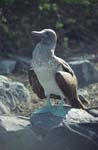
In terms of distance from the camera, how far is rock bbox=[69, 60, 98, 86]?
9562mm

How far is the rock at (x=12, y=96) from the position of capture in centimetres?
763

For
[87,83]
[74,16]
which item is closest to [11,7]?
[74,16]

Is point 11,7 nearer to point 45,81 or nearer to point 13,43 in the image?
point 13,43

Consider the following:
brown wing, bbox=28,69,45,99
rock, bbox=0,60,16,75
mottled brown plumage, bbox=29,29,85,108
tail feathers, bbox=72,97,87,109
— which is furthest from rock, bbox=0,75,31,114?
rock, bbox=0,60,16,75

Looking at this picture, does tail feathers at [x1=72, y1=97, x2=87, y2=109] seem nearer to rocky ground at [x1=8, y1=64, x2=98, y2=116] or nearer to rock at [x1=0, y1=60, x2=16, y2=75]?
rocky ground at [x1=8, y1=64, x2=98, y2=116]

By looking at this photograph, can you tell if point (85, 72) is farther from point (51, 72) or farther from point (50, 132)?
point (50, 132)

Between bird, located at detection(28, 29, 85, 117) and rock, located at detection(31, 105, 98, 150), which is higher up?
bird, located at detection(28, 29, 85, 117)

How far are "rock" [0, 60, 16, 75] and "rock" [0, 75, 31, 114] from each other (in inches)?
92.8

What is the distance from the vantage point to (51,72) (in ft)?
19.8

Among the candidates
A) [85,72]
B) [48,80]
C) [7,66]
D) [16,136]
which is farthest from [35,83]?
[7,66]

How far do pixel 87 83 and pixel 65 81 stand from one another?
3.44 meters

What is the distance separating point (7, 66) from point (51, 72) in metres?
4.52

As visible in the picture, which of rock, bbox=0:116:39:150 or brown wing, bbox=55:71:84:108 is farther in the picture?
rock, bbox=0:116:39:150

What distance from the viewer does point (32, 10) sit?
11.9 meters
